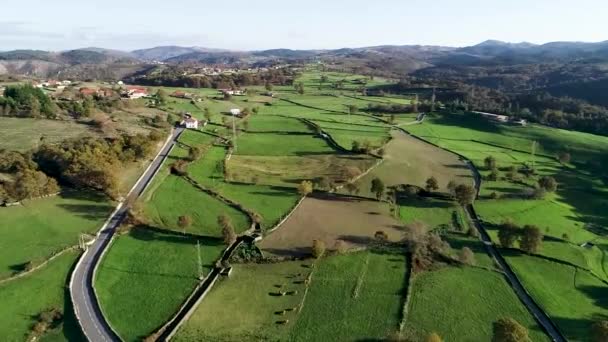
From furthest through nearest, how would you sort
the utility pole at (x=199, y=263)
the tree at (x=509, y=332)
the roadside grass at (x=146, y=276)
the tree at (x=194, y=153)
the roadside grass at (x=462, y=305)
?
1. the tree at (x=194, y=153)
2. the utility pole at (x=199, y=263)
3. the roadside grass at (x=146, y=276)
4. the roadside grass at (x=462, y=305)
5. the tree at (x=509, y=332)

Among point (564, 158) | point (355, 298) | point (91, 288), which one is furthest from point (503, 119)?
point (91, 288)

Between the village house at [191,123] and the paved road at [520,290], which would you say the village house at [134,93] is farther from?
the paved road at [520,290]

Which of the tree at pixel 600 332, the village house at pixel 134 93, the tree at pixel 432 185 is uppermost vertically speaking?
the village house at pixel 134 93

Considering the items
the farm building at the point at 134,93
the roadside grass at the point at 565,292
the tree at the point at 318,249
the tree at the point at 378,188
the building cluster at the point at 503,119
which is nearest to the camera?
the roadside grass at the point at 565,292

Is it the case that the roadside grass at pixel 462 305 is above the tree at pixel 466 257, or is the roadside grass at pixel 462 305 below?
below

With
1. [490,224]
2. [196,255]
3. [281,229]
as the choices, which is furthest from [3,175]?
[490,224]

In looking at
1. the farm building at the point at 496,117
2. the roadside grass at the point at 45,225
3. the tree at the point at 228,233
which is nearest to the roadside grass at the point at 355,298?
the tree at the point at 228,233
